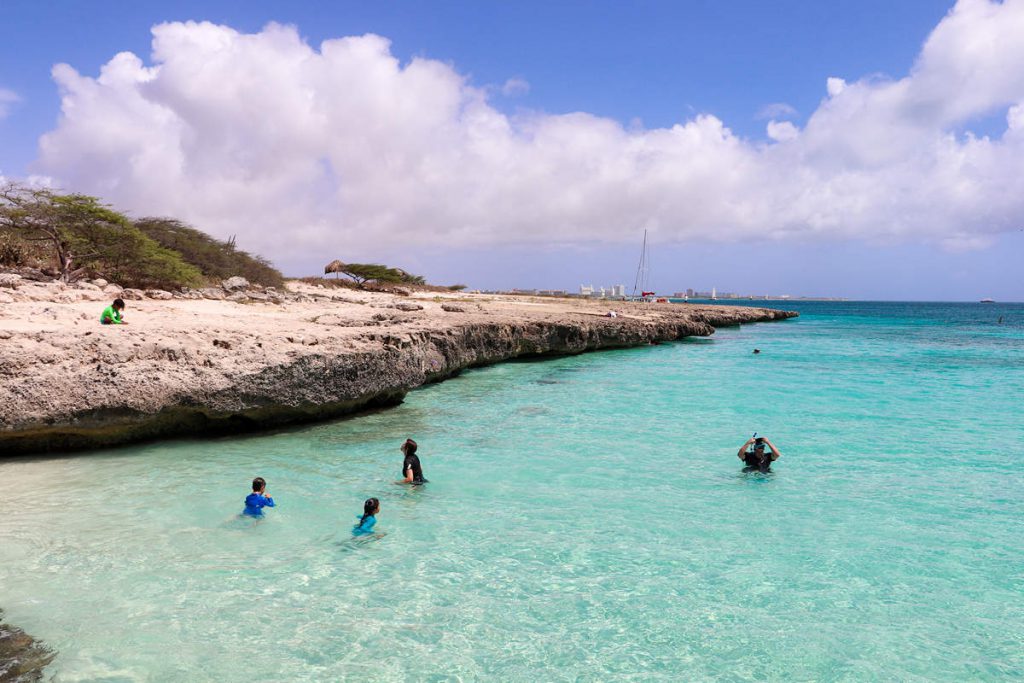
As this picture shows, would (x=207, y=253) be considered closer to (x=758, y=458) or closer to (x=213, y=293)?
(x=213, y=293)

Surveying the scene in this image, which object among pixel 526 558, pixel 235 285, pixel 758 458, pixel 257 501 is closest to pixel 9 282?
pixel 235 285

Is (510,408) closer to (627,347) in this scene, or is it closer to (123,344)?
(123,344)

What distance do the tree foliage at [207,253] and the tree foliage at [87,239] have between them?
12.0 feet

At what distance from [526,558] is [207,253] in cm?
2711

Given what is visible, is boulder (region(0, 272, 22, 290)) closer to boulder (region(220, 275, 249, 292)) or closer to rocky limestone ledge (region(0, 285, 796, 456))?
rocky limestone ledge (region(0, 285, 796, 456))

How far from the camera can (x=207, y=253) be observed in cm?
2873

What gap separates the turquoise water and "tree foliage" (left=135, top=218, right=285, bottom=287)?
1930cm

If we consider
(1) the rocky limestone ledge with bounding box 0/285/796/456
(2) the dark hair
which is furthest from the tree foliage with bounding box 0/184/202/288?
(2) the dark hair

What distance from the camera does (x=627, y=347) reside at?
3197 centimetres

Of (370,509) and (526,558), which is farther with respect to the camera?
(370,509)

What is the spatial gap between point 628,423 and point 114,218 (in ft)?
62.7

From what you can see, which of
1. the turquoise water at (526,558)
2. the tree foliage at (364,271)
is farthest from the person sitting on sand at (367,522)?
the tree foliage at (364,271)

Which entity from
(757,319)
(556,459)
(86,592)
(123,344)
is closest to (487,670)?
(86,592)

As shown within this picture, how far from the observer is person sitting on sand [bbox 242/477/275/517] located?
7.59 meters
